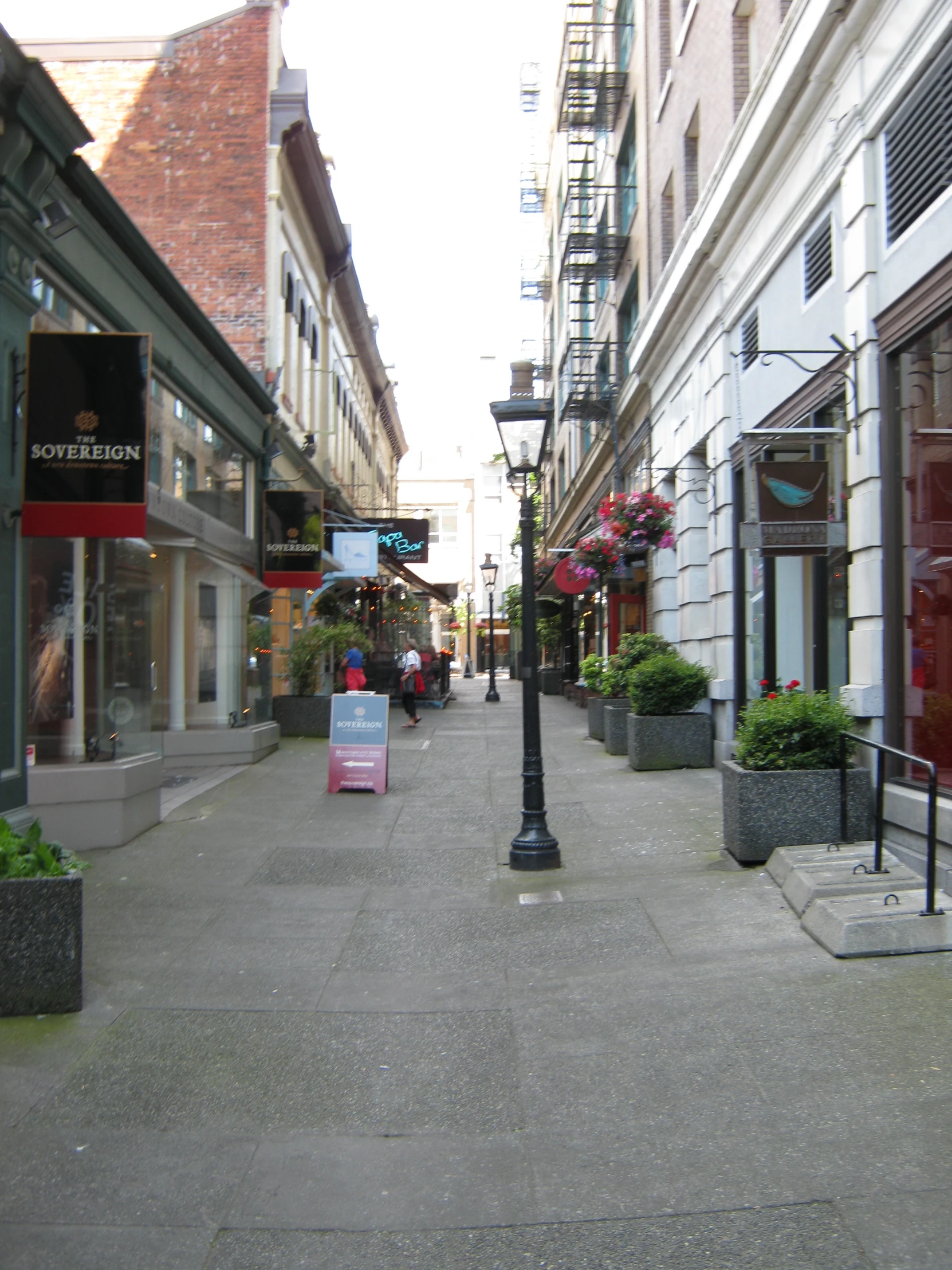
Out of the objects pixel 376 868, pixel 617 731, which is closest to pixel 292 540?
pixel 617 731

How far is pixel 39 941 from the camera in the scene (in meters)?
5.98

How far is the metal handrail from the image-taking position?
6.47 meters

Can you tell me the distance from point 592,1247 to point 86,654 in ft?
26.1

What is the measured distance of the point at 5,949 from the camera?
5.96 m

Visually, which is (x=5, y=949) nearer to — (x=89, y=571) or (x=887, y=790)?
(x=89, y=571)

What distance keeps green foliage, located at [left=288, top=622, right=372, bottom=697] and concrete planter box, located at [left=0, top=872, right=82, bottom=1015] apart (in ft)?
45.4

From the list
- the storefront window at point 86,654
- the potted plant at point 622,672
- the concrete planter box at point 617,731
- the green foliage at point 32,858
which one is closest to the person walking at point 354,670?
the potted plant at point 622,672

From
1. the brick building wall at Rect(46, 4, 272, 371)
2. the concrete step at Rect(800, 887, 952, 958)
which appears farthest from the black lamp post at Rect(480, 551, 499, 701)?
the concrete step at Rect(800, 887, 952, 958)

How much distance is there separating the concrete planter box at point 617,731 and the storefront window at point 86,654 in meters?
6.99

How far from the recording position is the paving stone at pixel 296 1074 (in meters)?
4.89

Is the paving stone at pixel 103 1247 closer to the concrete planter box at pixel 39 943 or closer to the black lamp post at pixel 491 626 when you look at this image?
the concrete planter box at pixel 39 943

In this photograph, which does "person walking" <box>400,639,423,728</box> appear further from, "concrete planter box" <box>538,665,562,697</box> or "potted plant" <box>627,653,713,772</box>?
"concrete planter box" <box>538,665,562,697</box>

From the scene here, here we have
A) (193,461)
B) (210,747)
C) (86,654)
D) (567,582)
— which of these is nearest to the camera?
(86,654)

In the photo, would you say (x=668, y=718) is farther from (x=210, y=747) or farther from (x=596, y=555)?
(x=210, y=747)
